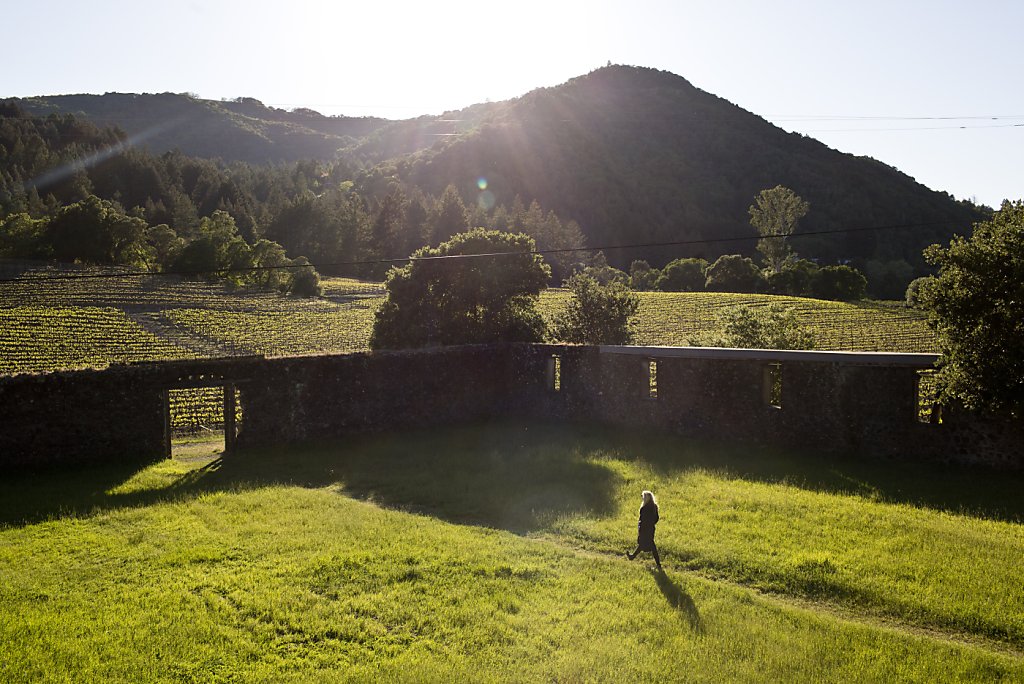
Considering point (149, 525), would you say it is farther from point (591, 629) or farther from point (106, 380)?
point (591, 629)

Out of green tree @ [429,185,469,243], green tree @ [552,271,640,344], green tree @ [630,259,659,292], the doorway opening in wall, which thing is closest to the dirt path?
the doorway opening in wall

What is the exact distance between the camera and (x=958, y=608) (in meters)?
9.42

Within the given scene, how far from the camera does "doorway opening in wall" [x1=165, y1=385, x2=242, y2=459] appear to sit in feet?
67.8

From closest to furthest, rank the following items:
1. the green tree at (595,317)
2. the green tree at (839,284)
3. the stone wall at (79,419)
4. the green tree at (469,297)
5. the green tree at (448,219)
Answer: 1. the stone wall at (79,419)
2. the green tree at (469,297)
3. the green tree at (595,317)
4. the green tree at (839,284)
5. the green tree at (448,219)

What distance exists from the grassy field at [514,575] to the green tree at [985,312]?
2.26 metres

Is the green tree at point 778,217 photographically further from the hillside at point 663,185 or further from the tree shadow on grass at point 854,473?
the tree shadow on grass at point 854,473

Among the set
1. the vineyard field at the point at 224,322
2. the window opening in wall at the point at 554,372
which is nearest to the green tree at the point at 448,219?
the vineyard field at the point at 224,322

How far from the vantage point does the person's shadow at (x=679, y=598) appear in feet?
30.3

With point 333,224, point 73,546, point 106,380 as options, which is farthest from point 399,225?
point 73,546

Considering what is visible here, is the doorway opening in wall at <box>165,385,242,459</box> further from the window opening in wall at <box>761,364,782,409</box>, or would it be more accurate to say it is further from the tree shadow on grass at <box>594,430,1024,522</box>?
the window opening in wall at <box>761,364,782,409</box>

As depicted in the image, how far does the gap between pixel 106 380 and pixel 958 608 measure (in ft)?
68.0

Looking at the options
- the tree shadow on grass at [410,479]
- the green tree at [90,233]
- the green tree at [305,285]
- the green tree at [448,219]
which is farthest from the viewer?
the green tree at [448,219]

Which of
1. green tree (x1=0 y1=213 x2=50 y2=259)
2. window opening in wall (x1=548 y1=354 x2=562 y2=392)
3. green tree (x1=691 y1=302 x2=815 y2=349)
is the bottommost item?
window opening in wall (x1=548 y1=354 x2=562 y2=392)

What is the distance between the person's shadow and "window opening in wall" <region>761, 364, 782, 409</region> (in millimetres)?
10755
